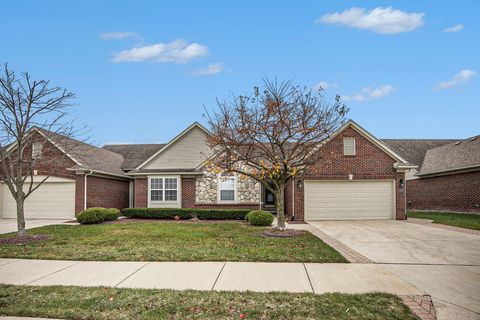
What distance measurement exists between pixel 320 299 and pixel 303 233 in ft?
23.2

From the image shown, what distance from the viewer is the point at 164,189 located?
20.4 m

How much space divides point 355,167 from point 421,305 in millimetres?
Answer: 13427

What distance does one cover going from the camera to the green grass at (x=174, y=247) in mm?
8211

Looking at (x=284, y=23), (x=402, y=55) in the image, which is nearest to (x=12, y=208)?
(x=284, y=23)

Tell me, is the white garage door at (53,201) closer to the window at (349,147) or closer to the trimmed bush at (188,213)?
the trimmed bush at (188,213)

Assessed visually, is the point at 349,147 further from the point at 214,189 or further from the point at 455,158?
the point at 455,158

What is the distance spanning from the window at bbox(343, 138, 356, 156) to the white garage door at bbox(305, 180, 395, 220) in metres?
1.58

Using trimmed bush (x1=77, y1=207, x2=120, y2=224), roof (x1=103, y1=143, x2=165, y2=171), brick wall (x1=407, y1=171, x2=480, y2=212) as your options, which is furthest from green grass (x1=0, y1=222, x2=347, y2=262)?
brick wall (x1=407, y1=171, x2=480, y2=212)

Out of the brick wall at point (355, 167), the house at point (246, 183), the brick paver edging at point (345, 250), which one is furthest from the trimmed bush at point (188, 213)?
the brick paver edging at point (345, 250)

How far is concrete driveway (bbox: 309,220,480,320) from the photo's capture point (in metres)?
5.36

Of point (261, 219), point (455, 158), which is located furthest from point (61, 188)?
point (455, 158)

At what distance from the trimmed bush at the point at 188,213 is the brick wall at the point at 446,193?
546 inches

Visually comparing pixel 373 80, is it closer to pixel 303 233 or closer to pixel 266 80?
pixel 266 80

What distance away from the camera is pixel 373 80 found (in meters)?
16.0
